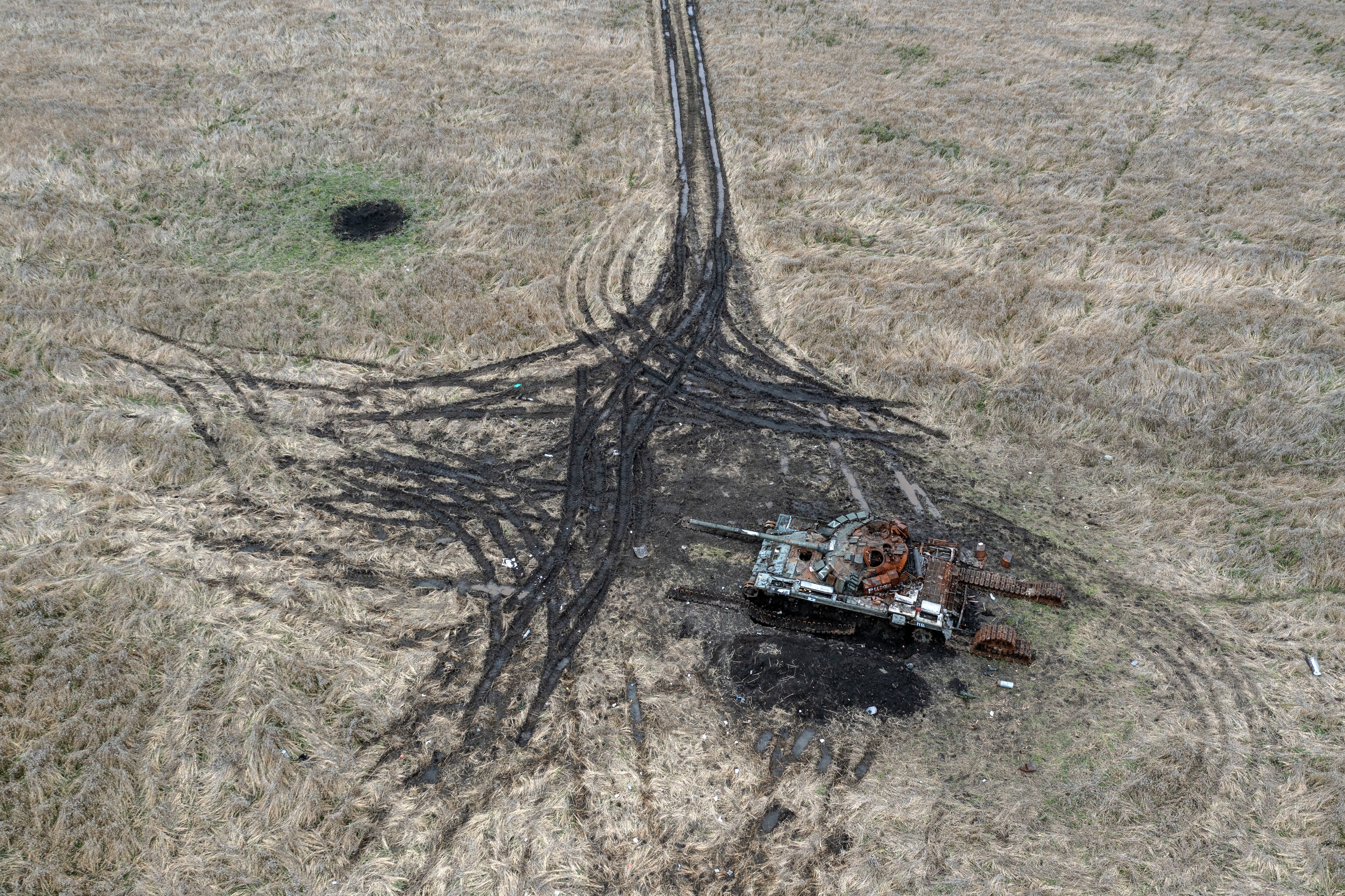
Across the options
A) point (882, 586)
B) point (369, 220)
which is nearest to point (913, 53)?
point (369, 220)

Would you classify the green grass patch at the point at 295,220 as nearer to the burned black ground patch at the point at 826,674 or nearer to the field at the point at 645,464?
the field at the point at 645,464

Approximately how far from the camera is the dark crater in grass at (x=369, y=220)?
24.1 metres

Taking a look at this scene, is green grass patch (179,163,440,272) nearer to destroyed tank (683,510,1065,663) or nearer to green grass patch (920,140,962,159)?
destroyed tank (683,510,1065,663)

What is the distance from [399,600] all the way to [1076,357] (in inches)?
646

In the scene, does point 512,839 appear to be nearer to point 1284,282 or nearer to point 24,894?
point 24,894

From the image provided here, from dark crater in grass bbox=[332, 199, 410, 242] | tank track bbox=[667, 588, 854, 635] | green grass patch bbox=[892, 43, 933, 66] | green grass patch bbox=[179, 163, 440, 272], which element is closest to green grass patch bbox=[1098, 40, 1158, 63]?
green grass patch bbox=[892, 43, 933, 66]

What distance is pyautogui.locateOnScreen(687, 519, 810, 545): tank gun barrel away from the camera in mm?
14789

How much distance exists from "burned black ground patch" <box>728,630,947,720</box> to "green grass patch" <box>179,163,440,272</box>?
15.9 m

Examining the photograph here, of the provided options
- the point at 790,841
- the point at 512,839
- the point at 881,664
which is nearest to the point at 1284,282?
the point at 881,664

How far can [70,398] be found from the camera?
18.1m

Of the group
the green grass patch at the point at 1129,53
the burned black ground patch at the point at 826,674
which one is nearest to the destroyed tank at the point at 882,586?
the burned black ground patch at the point at 826,674

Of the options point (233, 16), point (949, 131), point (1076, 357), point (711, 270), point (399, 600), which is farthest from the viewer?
point (233, 16)

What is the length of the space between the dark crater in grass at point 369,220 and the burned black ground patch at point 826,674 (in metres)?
17.2

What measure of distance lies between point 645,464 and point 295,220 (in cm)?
1472
